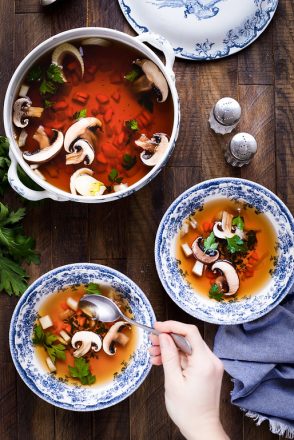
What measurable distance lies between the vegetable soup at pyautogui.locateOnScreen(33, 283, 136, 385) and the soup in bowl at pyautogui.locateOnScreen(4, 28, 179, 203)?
0.85 feet

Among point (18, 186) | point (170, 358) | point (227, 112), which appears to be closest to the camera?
point (170, 358)

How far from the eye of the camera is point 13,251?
136cm

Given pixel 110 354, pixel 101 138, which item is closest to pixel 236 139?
pixel 101 138

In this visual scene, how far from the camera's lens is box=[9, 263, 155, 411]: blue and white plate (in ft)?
4.42

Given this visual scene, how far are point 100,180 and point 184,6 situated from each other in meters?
0.43

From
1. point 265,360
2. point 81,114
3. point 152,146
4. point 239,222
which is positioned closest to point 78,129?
point 81,114

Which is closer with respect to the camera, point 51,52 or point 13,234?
point 51,52

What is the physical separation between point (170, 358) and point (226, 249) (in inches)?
14.1

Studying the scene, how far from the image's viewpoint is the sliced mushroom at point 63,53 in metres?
1.25

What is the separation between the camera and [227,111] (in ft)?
4.37

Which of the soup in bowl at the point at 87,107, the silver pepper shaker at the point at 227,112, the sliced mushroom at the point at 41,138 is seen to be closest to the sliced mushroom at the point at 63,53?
the soup in bowl at the point at 87,107

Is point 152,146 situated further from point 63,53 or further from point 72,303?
point 72,303

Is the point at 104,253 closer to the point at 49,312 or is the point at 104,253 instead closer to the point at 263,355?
the point at 49,312

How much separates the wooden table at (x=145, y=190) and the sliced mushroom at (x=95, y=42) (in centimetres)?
14
